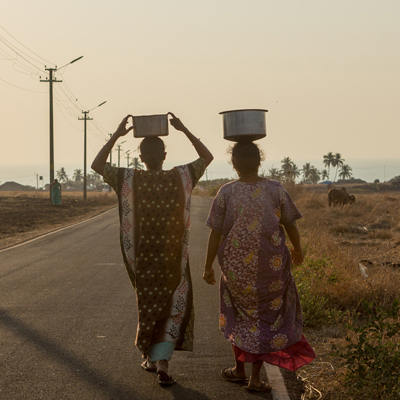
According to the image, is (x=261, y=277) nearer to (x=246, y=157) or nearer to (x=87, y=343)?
(x=246, y=157)

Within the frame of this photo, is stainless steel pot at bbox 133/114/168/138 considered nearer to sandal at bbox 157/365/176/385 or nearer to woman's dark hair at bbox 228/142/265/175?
woman's dark hair at bbox 228/142/265/175

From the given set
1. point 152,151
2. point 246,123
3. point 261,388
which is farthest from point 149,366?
point 246,123

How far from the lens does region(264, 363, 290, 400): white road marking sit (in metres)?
4.55

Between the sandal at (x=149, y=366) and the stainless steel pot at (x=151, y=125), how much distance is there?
6.46ft

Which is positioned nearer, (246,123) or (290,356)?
(290,356)

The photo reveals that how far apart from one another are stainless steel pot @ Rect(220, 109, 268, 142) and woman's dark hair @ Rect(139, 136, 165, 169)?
0.57m

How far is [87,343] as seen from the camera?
595 centimetres

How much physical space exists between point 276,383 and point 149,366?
3.60 ft

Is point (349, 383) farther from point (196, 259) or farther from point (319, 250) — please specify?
point (196, 259)

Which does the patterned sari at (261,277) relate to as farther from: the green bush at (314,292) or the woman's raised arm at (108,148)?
the green bush at (314,292)

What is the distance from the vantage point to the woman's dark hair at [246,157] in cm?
471

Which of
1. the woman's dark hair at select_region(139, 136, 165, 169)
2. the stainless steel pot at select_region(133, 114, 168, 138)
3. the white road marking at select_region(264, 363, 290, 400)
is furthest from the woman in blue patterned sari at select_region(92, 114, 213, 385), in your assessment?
the white road marking at select_region(264, 363, 290, 400)

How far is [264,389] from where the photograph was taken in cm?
464

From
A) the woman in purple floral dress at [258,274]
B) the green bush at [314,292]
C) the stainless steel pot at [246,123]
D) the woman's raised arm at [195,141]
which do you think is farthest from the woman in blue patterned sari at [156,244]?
the green bush at [314,292]
